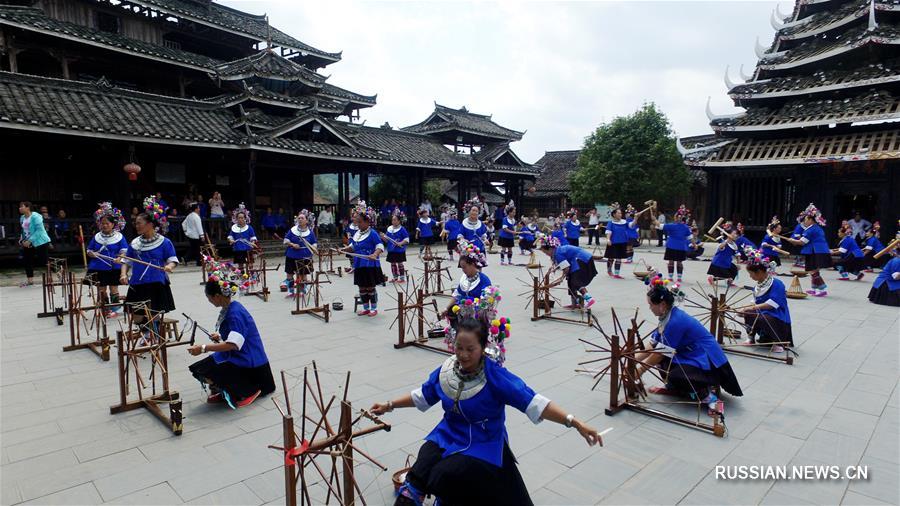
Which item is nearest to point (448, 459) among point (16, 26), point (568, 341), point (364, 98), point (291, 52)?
point (568, 341)

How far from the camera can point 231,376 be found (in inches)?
197

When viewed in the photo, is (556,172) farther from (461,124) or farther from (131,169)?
(131,169)

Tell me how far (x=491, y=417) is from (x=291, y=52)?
26262 mm

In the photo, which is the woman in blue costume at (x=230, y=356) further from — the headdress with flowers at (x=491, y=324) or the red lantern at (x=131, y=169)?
the red lantern at (x=131, y=169)

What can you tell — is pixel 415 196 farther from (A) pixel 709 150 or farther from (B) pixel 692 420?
(B) pixel 692 420

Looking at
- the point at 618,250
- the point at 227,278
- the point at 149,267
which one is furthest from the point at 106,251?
the point at 618,250

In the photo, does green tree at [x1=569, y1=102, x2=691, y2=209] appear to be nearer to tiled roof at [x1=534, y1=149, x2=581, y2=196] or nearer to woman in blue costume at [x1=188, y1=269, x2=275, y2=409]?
tiled roof at [x1=534, y1=149, x2=581, y2=196]

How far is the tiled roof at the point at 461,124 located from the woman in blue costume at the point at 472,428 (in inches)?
984

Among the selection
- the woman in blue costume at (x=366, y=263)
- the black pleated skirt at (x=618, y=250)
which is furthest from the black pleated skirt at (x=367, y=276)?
the black pleated skirt at (x=618, y=250)

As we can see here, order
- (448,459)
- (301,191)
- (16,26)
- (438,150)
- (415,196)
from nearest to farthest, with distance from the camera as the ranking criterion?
(448,459)
(16,26)
(301,191)
(415,196)
(438,150)

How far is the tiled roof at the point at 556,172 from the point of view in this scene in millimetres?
38406

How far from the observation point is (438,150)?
26.0 m

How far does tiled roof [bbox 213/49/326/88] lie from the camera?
19219mm

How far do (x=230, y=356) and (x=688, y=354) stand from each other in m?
4.58
